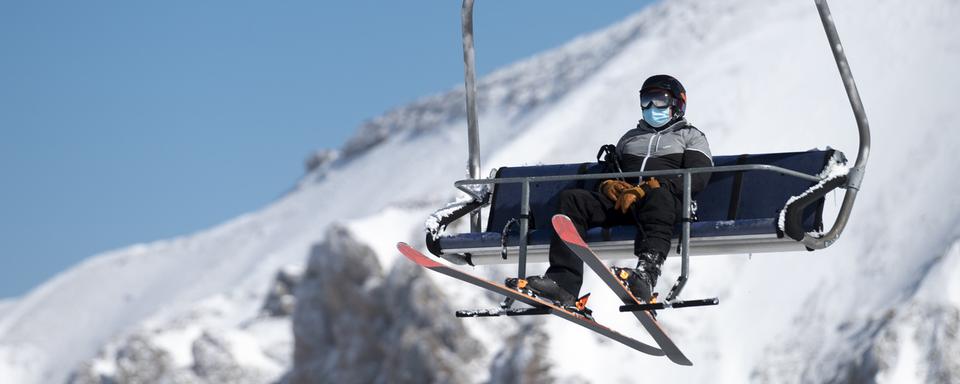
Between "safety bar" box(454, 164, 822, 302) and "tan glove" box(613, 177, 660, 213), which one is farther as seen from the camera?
"tan glove" box(613, 177, 660, 213)

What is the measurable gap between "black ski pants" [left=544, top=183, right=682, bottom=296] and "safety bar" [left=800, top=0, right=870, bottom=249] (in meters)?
1.09

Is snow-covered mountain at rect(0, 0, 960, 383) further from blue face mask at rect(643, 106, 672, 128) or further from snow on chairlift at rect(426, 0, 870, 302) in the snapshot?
blue face mask at rect(643, 106, 672, 128)

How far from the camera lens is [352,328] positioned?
6325cm

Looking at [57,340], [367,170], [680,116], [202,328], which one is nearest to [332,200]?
[367,170]

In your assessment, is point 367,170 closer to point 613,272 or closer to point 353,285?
point 353,285

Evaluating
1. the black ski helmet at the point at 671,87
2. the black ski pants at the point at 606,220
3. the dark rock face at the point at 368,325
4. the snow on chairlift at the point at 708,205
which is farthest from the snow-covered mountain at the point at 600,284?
the black ski pants at the point at 606,220

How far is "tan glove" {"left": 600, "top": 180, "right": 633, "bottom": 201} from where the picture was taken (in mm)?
15422

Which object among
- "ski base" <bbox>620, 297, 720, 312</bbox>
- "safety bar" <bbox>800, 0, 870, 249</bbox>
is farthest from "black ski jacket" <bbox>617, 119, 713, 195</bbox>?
"ski base" <bbox>620, 297, 720, 312</bbox>

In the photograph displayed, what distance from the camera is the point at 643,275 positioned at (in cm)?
1463

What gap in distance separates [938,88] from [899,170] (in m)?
4.78

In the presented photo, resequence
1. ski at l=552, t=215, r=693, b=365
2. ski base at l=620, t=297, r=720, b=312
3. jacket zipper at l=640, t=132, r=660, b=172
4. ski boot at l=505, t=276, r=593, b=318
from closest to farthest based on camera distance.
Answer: ski base at l=620, t=297, r=720, b=312, ski at l=552, t=215, r=693, b=365, ski boot at l=505, t=276, r=593, b=318, jacket zipper at l=640, t=132, r=660, b=172

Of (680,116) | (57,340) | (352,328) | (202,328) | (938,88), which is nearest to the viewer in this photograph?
(680,116)

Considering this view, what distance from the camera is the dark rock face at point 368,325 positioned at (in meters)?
56.7

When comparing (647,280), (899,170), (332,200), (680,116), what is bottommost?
(647,280)
